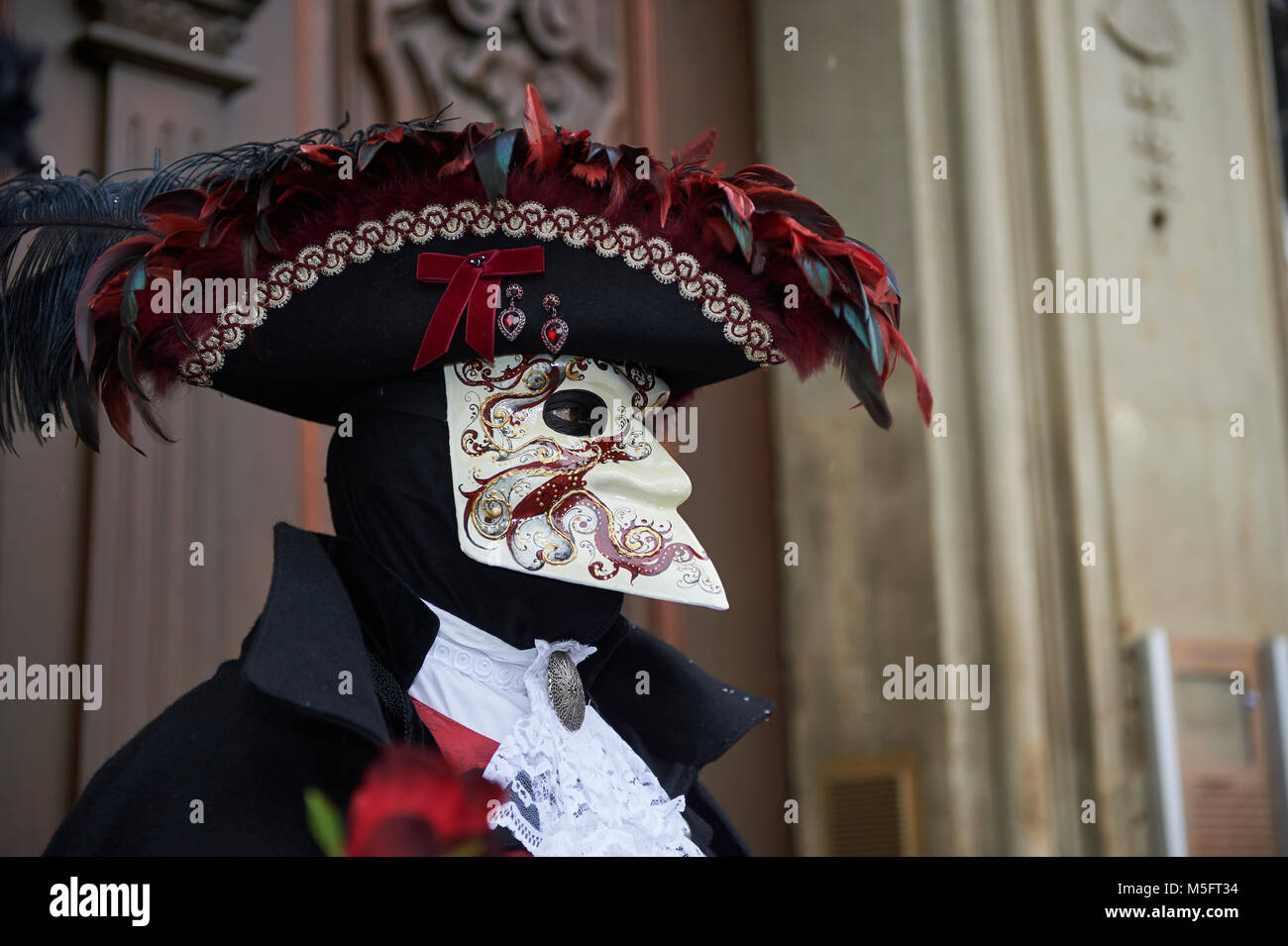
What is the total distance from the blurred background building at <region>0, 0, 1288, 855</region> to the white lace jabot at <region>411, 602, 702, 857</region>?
105 centimetres

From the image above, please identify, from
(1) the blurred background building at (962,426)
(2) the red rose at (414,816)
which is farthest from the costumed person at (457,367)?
(1) the blurred background building at (962,426)

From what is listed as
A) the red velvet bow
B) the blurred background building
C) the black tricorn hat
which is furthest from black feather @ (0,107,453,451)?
the blurred background building

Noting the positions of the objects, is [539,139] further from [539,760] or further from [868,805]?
[868,805]

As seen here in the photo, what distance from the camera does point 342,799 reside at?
151cm

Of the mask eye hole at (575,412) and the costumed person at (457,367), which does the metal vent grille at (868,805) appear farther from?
Answer: the mask eye hole at (575,412)

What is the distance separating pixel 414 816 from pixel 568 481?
76 centimetres

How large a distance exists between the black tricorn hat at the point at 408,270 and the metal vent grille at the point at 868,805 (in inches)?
54.1

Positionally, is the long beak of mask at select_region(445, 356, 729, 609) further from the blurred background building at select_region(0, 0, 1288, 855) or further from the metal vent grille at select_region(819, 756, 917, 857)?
the metal vent grille at select_region(819, 756, 917, 857)

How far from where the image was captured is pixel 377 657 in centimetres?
164

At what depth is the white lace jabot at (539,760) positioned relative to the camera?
1.57 meters

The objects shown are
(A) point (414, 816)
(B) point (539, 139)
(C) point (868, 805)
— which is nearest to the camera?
(A) point (414, 816)

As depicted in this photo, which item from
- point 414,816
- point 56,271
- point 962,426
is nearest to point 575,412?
point 56,271

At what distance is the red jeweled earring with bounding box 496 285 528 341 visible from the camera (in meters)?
1.63
